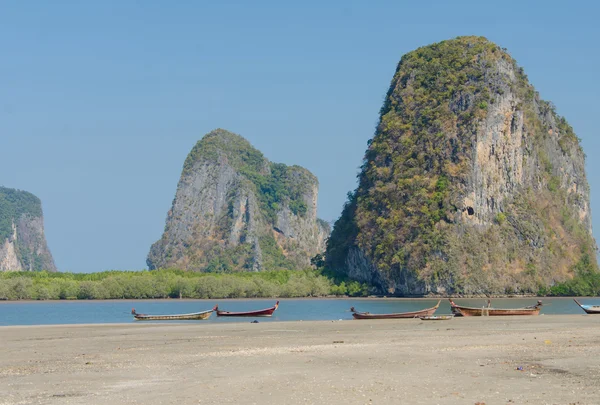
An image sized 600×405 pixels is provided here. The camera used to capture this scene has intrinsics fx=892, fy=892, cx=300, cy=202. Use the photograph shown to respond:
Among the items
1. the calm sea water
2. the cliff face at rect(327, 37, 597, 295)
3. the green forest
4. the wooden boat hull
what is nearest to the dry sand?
the wooden boat hull

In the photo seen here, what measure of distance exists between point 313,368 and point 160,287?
342 ft

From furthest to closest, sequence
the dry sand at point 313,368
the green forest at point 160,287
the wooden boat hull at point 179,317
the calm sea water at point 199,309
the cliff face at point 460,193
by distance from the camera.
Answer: the cliff face at point 460,193 → the green forest at point 160,287 → the calm sea water at point 199,309 → the wooden boat hull at point 179,317 → the dry sand at point 313,368

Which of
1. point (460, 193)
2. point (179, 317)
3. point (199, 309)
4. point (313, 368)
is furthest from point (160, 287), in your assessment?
point (313, 368)

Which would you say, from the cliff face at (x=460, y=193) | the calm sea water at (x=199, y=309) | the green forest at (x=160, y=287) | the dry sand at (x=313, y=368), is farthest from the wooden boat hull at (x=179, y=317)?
the cliff face at (x=460, y=193)

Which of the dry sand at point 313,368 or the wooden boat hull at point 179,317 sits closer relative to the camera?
the dry sand at point 313,368

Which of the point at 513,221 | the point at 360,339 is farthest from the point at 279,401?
the point at 513,221

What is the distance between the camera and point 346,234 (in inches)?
5733

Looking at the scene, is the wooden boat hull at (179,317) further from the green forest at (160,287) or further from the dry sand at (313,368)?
the green forest at (160,287)

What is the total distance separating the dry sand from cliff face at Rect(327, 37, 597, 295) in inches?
3481

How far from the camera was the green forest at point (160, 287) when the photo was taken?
119688 mm

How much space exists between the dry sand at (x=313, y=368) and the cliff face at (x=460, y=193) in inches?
3481

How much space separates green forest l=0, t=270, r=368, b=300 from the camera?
119688mm

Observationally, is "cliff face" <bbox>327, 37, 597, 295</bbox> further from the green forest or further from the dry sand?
the dry sand

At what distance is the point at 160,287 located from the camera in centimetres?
12506
